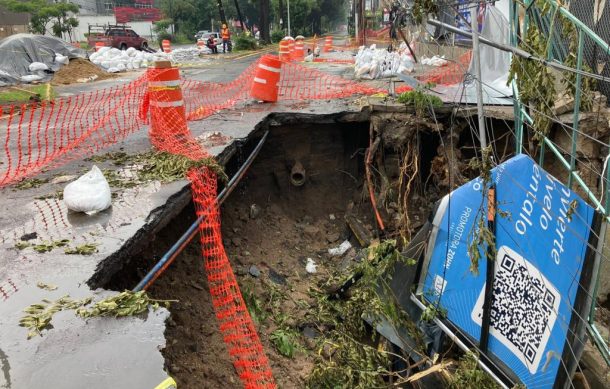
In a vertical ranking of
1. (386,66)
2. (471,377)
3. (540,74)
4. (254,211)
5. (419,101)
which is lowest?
(471,377)

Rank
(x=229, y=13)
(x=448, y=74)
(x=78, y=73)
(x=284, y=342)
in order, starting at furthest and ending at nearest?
(x=229, y=13) → (x=78, y=73) → (x=448, y=74) → (x=284, y=342)

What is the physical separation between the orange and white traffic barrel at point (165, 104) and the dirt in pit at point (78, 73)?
11.6m

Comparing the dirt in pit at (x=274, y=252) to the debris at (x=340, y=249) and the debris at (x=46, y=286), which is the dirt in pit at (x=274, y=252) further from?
the debris at (x=46, y=286)

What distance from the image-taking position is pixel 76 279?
9.97ft

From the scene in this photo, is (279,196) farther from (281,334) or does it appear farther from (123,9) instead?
(123,9)

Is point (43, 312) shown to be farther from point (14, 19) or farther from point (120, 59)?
point (14, 19)

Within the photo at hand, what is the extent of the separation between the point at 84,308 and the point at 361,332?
319 centimetres

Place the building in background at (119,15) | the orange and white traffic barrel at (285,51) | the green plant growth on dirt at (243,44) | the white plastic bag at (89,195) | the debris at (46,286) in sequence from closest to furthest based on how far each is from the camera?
the debris at (46,286)
the white plastic bag at (89,195)
the orange and white traffic barrel at (285,51)
the green plant growth on dirt at (243,44)
the building in background at (119,15)

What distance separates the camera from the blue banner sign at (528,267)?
3406 mm

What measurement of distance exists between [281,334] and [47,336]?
2776 mm

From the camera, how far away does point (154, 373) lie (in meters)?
2.27

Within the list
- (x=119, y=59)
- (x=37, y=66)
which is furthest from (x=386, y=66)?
(x=119, y=59)

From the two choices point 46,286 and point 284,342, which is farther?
point 284,342

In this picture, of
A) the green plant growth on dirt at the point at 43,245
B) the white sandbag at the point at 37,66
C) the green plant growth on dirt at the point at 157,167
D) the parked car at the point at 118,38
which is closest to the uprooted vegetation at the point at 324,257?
the green plant growth on dirt at the point at 43,245
